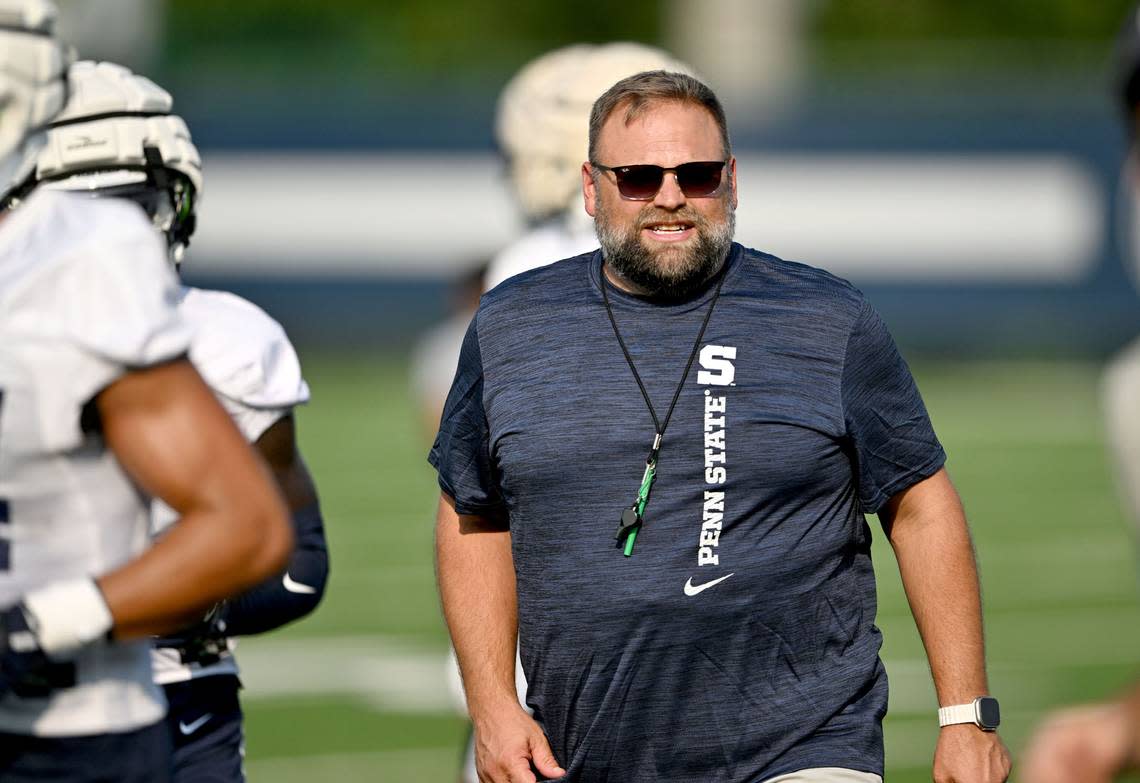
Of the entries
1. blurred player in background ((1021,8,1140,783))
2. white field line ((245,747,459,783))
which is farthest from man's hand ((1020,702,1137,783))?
white field line ((245,747,459,783))

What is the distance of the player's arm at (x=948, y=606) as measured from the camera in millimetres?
3939

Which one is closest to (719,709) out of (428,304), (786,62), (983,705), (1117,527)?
(983,705)

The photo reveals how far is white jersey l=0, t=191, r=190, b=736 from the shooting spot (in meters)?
2.79

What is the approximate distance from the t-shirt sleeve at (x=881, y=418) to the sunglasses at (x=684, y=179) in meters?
0.38

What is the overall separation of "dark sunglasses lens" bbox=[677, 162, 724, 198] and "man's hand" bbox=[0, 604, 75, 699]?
1.68 m

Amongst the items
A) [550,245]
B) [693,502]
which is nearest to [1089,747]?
[693,502]

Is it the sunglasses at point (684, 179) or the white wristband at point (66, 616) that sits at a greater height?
the sunglasses at point (684, 179)

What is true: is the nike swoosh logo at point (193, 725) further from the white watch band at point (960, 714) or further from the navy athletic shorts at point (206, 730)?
the white watch band at point (960, 714)

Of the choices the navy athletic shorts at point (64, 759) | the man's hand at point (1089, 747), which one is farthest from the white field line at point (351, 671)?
the man's hand at point (1089, 747)

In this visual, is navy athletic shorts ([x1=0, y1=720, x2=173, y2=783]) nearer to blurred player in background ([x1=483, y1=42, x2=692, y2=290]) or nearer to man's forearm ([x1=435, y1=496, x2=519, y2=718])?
man's forearm ([x1=435, y1=496, x2=519, y2=718])

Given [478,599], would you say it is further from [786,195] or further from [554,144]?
[786,195]

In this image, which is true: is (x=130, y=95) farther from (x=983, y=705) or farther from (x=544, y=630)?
(x=983, y=705)

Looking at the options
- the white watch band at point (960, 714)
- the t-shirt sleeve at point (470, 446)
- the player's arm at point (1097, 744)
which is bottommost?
the white watch band at point (960, 714)

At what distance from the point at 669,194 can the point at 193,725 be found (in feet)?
4.51
